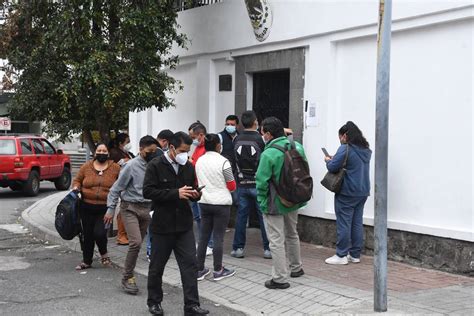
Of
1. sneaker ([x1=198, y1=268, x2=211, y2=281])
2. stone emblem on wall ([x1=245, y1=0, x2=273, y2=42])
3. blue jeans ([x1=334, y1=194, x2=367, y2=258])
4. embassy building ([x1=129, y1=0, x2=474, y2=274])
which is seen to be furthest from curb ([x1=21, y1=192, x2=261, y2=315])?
stone emblem on wall ([x1=245, y1=0, x2=273, y2=42])

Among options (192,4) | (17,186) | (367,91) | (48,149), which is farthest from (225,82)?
(48,149)

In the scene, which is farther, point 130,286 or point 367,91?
point 367,91

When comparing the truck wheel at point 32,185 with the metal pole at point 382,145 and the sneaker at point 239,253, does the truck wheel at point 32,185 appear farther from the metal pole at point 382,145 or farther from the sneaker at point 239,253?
the metal pole at point 382,145

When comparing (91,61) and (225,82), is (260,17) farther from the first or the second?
(91,61)

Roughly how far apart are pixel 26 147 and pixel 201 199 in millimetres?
12927

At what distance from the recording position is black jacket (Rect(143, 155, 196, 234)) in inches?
236

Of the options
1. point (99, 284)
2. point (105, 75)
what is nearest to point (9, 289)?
point (99, 284)

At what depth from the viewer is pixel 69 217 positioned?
8.05m

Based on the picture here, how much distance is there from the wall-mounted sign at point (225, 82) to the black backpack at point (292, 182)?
4784 mm

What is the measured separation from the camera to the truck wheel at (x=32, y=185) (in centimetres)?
1838

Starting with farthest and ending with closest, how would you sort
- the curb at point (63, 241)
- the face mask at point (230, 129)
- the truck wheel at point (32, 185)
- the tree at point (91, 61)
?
1. the truck wheel at point (32, 185)
2. the tree at point (91, 61)
3. the face mask at point (230, 129)
4. the curb at point (63, 241)

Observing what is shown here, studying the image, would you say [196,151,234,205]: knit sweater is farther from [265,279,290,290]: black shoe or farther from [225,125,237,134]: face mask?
[225,125,237,134]: face mask

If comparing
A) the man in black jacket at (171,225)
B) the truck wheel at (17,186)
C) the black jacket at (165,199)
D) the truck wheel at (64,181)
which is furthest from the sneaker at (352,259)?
the truck wheel at (64,181)

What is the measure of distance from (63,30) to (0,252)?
3.64 meters
